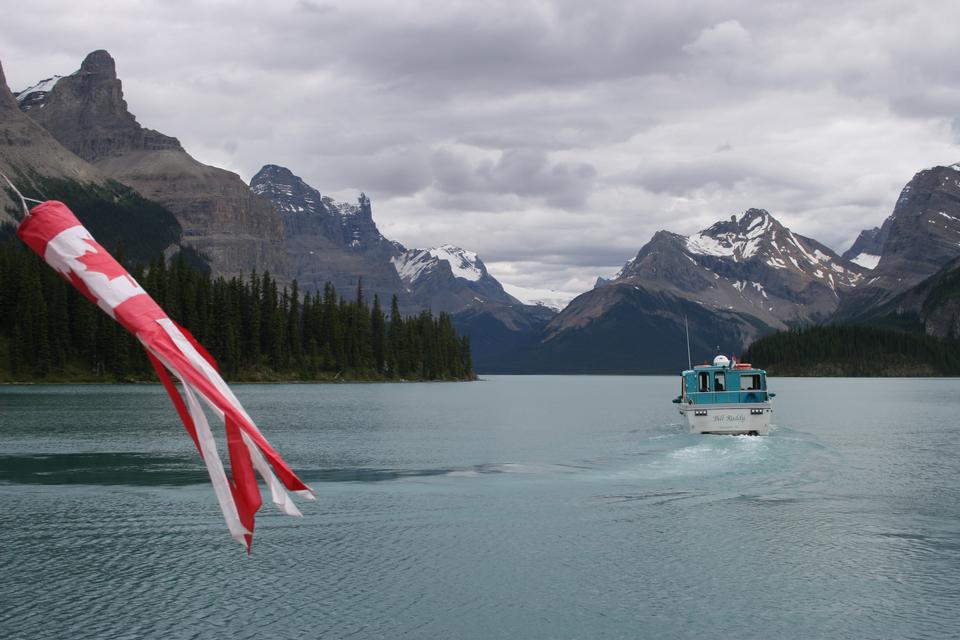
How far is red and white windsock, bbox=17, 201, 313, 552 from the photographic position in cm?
888

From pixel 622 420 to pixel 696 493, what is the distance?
2734 inches

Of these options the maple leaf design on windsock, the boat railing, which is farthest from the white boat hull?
the maple leaf design on windsock

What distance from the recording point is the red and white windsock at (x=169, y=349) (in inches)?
349

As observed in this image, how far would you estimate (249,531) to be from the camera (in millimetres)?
8898

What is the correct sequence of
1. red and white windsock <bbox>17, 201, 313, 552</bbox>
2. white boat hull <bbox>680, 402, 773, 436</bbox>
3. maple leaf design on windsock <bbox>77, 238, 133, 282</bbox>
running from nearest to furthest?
red and white windsock <bbox>17, 201, 313, 552</bbox> < maple leaf design on windsock <bbox>77, 238, 133, 282</bbox> < white boat hull <bbox>680, 402, 773, 436</bbox>

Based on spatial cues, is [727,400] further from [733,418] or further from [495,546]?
[495,546]

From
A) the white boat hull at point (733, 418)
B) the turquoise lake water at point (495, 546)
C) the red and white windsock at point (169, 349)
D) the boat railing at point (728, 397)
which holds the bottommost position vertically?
the turquoise lake water at point (495, 546)

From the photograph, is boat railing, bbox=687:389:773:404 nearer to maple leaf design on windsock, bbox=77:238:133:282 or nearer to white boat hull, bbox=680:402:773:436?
white boat hull, bbox=680:402:773:436

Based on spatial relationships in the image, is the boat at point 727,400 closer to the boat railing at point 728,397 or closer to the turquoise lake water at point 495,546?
the boat railing at point 728,397

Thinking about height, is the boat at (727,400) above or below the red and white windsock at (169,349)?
below

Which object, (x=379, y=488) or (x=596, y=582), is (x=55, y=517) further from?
(x=596, y=582)

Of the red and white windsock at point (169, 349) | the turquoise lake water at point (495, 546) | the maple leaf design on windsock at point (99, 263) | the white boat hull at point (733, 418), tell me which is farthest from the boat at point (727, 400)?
the maple leaf design on windsock at point (99, 263)

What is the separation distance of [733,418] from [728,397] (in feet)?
10.4

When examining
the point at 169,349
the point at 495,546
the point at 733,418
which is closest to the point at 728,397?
the point at 733,418
